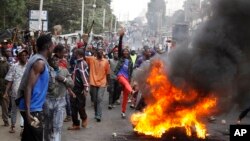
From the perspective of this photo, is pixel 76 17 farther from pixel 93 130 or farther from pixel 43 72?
pixel 43 72

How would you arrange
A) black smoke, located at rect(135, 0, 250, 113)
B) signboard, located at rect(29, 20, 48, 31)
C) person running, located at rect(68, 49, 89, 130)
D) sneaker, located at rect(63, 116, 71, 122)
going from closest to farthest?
1. person running, located at rect(68, 49, 89, 130)
2. black smoke, located at rect(135, 0, 250, 113)
3. sneaker, located at rect(63, 116, 71, 122)
4. signboard, located at rect(29, 20, 48, 31)

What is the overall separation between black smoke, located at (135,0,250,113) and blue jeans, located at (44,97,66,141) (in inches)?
133

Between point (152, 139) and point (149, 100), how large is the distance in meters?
1.40

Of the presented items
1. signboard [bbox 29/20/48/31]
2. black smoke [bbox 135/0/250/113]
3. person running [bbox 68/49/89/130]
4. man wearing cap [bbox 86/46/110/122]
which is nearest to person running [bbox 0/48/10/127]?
person running [bbox 68/49/89/130]

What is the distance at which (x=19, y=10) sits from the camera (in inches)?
1213

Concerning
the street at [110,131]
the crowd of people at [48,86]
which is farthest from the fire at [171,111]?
the crowd of people at [48,86]

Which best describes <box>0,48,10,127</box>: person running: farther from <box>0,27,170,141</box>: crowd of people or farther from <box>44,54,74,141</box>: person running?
<box>44,54,74,141</box>: person running

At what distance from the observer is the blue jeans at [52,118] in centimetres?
755

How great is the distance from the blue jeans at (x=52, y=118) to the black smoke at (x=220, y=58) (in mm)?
3368

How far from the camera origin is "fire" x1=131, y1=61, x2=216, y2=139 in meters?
9.50

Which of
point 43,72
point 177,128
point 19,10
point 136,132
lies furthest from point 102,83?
point 19,10

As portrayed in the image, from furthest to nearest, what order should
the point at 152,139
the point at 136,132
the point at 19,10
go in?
the point at 19,10 < the point at 136,132 < the point at 152,139

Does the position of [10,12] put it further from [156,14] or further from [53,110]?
[53,110]

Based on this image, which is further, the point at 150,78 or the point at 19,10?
the point at 19,10
